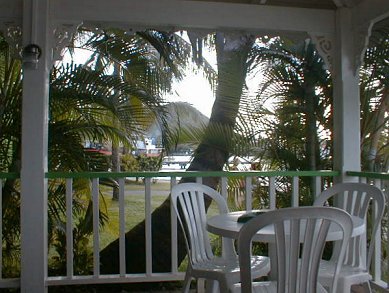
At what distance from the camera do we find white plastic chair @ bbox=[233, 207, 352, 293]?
65.0 inches

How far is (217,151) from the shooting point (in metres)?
5.18

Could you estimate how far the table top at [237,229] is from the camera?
190 centimetres

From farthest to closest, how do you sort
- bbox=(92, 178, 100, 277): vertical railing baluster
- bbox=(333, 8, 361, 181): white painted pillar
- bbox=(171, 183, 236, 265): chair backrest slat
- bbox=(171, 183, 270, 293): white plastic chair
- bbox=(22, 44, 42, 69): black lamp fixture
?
bbox=(333, 8, 361, 181): white painted pillar → bbox=(92, 178, 100, 277): vertical railing baluster → bbox=(22, 44, 42, 69): black lamp fixture → bbox=(171, 183, 236, 265): chair backrest slat → bbox=(171, 183, 270, 293): white plastic chair

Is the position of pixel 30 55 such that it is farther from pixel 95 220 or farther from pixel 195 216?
pixel 195 216

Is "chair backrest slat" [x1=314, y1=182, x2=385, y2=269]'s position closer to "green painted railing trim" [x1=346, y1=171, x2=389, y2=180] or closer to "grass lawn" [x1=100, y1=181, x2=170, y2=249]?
"green painted railing trim" [x1=346, y1=171, x2=389, y2=180]

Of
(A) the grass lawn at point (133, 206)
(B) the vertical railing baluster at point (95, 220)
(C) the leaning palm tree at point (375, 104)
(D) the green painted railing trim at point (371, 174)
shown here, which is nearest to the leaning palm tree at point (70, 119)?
(B) the vertical railing baluster at point (95, 220)

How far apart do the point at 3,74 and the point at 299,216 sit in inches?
156

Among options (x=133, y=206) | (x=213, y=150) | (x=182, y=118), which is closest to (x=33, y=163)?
(x=213, y=150)

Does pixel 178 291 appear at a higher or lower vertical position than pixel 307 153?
lower

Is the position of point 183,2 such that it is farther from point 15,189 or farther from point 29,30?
point 15,189

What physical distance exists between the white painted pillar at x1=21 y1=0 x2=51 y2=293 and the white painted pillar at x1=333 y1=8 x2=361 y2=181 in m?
2.36

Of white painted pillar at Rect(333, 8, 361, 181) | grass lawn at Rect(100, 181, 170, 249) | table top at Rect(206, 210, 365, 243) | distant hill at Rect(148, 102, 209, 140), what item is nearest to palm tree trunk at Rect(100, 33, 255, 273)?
distant hill at Rect(148, 102, 209, 140)

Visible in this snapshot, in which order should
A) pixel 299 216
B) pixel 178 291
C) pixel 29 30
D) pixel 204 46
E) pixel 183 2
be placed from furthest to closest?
pixel 204 46
pixel 178 291
pixel 183 2
pixel 29 30
pixel 299 216

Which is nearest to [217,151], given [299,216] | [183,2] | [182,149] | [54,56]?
[182,149]
